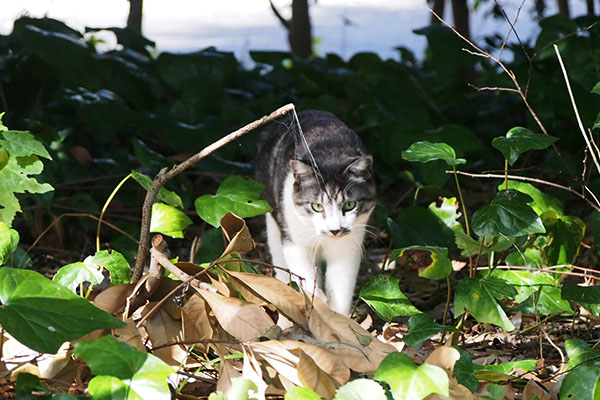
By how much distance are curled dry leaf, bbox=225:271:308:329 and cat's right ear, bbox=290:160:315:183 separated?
1.05 meters

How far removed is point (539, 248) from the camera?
2.63m

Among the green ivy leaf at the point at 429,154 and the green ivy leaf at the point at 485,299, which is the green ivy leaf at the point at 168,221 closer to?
the green ivy leaf at the point at 429,154

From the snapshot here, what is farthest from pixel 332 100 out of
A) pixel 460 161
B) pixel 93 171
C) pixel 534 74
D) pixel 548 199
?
pixel 460 161

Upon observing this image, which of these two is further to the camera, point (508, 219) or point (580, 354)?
point (508, 219)

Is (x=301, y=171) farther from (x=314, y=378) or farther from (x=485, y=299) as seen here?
(x=314, y=378)

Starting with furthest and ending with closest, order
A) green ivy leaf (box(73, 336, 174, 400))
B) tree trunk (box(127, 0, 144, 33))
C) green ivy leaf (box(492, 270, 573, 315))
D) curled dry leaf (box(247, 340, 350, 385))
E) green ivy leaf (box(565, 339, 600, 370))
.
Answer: tree trunk (box(127, 0, 144, 33)), green ivy leaf (box(492, 270, 573, 315)), green ivy leaf (box(565, 339, 600, 370)), curled dry leaf (box(247, 340, 350, 385)), green ivy leaf (box(73, 336, 174, 400))

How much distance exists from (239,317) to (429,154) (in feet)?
2.56

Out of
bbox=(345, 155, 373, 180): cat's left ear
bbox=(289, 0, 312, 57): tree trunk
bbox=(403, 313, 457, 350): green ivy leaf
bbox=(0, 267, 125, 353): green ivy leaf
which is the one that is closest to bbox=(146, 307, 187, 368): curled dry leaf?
bbox=(0, 267, 125, 353): green ivy leaf

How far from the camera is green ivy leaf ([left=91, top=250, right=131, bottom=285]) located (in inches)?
75.8

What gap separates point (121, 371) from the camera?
1.40m

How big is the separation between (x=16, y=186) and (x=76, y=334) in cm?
71

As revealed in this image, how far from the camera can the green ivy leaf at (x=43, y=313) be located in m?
1.44

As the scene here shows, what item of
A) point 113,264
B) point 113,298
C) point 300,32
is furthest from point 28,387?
point 300,32

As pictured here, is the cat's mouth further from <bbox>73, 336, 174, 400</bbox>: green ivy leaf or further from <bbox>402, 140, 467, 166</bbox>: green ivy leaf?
<bbox>73, 336, 174, 400</bbox>: green ivy leaf
